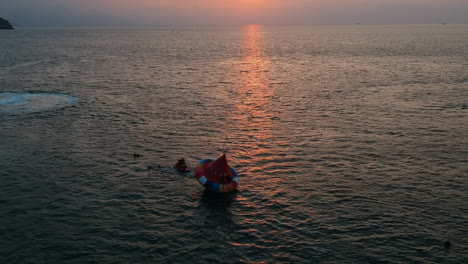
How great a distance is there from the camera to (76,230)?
31953 mm

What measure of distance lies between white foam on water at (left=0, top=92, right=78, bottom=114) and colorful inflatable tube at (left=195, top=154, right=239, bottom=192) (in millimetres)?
44221

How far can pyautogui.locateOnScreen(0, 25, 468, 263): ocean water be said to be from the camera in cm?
3012

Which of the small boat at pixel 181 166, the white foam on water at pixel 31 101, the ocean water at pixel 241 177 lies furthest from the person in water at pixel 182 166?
the white foam on water at pixel 31 101

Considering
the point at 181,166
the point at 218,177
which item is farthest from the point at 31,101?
the point at 218,177

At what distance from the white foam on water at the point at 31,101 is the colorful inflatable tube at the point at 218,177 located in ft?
145

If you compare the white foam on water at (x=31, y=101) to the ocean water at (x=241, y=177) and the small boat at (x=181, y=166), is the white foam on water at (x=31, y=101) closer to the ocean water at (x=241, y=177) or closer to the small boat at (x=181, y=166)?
the ocean water at (x=241, y=177)

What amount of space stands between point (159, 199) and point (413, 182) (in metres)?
26.0

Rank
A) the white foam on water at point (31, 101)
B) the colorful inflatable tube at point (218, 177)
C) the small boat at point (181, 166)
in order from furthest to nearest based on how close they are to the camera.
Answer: the white foam on water at point (31, 101) → the small boat at point (181, 166) → the colorful inflatable tube at point (218, 177)

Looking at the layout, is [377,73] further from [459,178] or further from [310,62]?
[459,178]

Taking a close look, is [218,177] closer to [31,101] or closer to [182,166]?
[182,166]

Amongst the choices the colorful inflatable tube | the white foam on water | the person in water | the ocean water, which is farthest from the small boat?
the white foam on water

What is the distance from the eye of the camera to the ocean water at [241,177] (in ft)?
98.8

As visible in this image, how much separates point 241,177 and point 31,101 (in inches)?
2115

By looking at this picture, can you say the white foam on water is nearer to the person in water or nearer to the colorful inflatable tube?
the person in water
